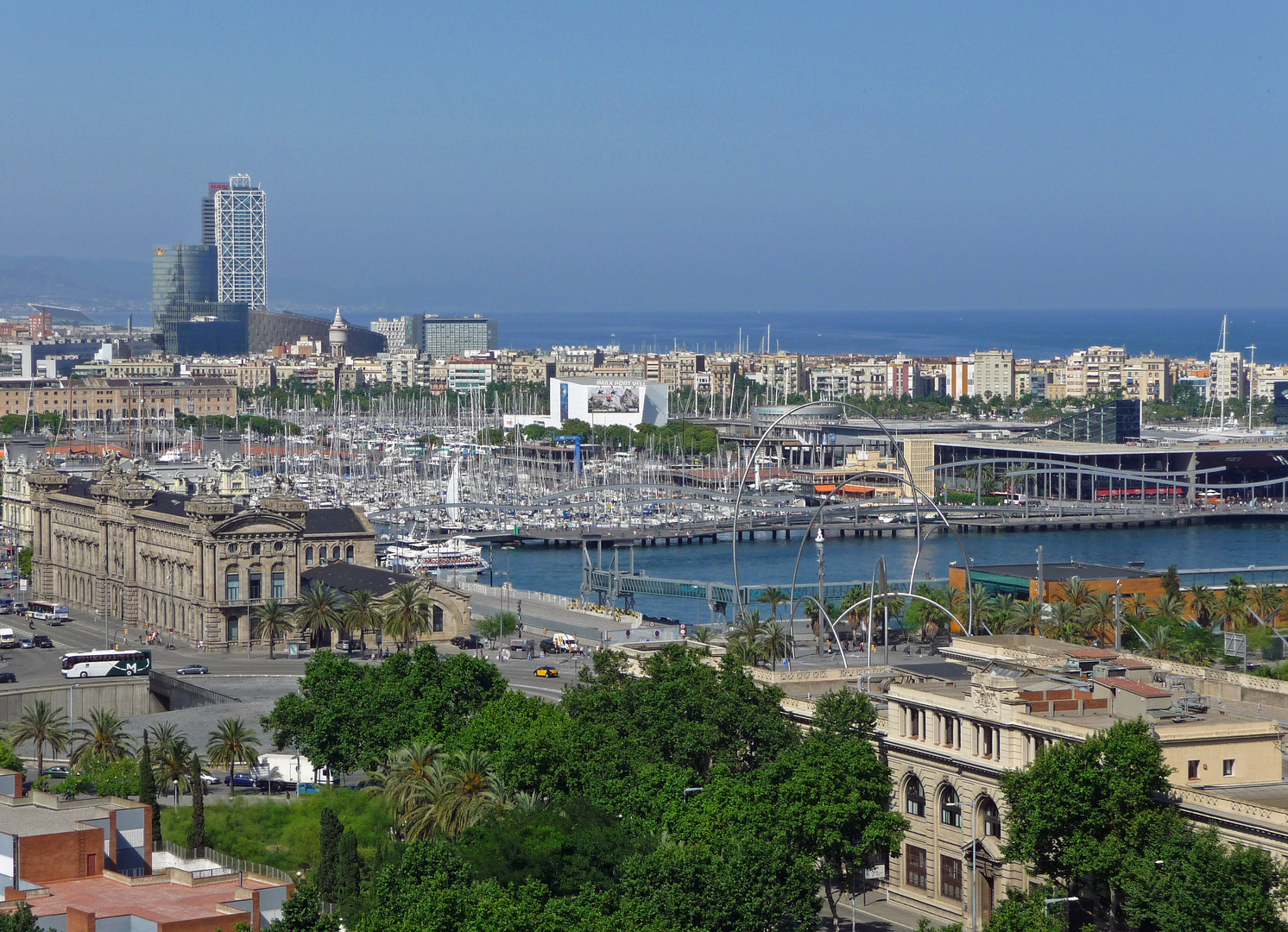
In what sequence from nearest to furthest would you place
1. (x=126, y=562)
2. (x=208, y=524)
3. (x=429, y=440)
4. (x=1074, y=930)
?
(x=1074, y=930) < (x=208, y=524) < (x=126, y=562) < (x=429, y=440)

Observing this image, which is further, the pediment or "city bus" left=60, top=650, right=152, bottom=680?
the pediment

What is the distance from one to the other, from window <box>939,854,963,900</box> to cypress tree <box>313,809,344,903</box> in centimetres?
1004

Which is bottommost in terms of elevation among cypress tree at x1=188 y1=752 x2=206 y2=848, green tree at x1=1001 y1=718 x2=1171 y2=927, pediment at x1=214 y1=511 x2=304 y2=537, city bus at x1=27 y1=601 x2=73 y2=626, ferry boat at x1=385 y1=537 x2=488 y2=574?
ferry boat at x1=385 y1=537 x2=488 y2=574

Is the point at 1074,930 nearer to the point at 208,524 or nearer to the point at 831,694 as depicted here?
the point at 831,694

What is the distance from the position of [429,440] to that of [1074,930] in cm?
13874

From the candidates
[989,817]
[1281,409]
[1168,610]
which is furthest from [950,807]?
[1281,409]

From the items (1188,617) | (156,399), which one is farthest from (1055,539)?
(156,399)

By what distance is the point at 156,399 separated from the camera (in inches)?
7869

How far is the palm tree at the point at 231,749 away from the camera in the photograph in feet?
138

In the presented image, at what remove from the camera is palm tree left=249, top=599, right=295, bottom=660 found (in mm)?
61438

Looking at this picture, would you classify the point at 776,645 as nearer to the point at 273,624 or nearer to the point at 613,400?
the point at 273,624

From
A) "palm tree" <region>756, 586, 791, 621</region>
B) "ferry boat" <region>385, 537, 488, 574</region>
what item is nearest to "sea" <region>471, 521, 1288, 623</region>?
"ferry boat" <region>385, 537, 488, 574</region>

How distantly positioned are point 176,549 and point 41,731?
72.6ft

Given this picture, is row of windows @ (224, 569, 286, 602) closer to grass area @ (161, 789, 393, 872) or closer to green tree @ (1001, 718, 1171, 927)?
grass area @ (161, 789, 393, 872)
